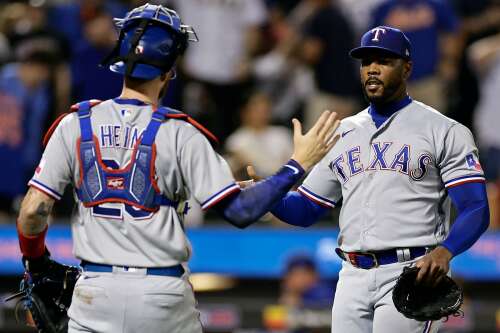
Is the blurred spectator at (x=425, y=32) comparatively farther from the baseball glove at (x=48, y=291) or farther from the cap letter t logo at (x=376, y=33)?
the baseball glove at (x=48, y=291)

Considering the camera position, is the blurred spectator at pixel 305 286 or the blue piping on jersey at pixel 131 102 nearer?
the blue piping on jersey at pixel 131 102

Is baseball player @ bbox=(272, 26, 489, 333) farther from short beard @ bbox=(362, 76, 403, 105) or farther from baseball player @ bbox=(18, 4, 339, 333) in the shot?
baseball player @ bbox=(18, 4, 339, 333)

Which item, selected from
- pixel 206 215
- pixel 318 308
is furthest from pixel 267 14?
pixel 318 308

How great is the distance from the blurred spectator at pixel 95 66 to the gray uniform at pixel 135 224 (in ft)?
17.3

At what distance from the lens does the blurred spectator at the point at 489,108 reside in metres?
9.64

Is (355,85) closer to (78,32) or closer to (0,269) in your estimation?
(78,32)

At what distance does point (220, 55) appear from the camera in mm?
10609

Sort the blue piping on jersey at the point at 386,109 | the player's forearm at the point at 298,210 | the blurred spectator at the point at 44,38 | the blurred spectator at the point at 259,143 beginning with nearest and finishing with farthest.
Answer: the blue piping on jersey at the point at 386,109 < the player's forearm at the point at 298,210 < the blurred spectator at the point at 259,143 < the blurred spectator at the point at 44,38

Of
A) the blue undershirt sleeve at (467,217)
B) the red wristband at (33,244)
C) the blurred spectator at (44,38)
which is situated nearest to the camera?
the red wristband at (33,244)

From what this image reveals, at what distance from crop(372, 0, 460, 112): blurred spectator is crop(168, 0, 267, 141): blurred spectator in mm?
1368

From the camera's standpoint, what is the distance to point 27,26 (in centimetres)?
1045

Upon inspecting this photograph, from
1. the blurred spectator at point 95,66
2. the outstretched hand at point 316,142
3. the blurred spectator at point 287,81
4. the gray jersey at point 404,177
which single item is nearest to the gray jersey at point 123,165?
the outstretched hand at point 316,142

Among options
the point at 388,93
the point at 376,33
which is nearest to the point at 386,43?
the point at 376,33

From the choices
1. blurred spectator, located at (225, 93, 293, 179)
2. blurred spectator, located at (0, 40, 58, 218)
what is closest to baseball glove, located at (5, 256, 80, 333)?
blurred spectator, located at (225, 93, 293, 179)
